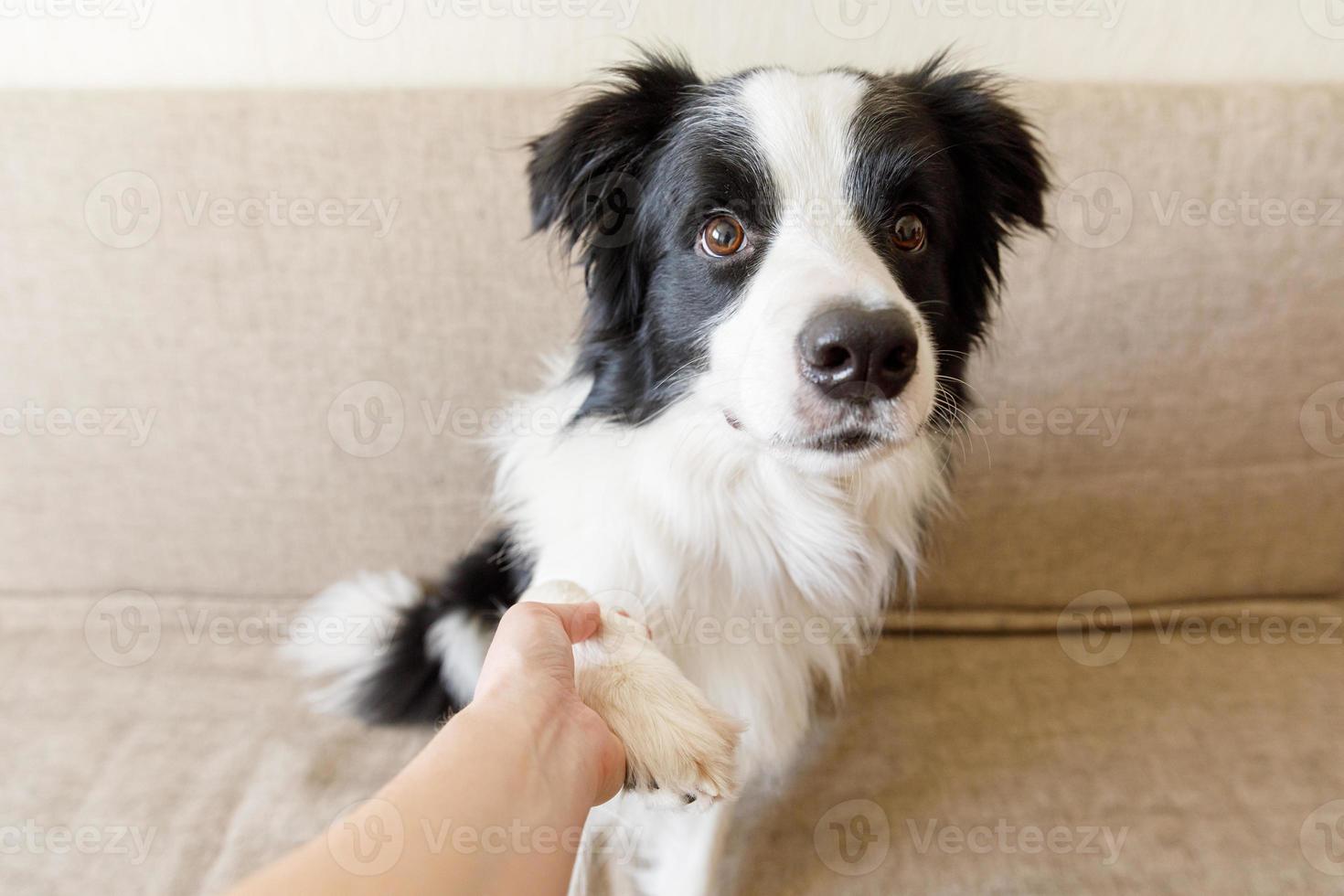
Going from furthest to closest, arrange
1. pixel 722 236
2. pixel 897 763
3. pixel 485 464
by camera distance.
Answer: pixel 485 464, pixel 897 763, pixel 722 236

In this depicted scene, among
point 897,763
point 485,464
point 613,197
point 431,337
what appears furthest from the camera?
point 485,464

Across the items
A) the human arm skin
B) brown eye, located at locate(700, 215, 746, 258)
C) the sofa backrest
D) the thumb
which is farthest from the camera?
the sofa backrest

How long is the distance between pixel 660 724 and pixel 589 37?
5.36 ft

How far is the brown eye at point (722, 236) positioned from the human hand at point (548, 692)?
2.16 feet

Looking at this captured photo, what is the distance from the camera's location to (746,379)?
4.18ft

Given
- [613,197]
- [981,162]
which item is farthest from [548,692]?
[981,162]

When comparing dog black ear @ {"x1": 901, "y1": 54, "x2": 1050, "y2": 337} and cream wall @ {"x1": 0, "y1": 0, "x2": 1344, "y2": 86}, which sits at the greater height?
cream wall @ {"x1": 0, "y1": 0, "x2": 1344, "y2": 86}

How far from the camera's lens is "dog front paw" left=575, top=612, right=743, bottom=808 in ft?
3.45

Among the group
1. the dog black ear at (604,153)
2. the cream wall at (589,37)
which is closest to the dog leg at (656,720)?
the dog black ear at (604,153)

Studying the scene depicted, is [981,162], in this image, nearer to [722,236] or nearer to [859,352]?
[722,236]

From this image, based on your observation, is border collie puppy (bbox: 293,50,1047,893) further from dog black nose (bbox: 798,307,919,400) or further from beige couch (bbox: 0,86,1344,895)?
beige couch (bbox: 0,86,1344,895)

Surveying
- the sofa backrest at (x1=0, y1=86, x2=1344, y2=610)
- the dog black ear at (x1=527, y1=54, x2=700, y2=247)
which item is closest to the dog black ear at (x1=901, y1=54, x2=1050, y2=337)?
the sofa backrest at (x1=0, y1=86, x2=1344, y2=610)

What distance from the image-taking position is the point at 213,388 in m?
1.97

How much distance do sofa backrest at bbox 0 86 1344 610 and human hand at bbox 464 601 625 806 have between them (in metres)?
0.95
